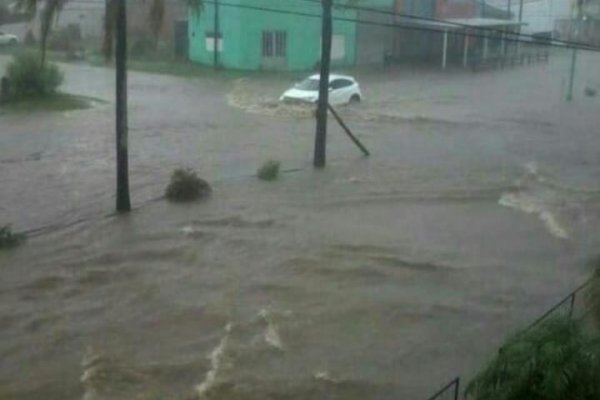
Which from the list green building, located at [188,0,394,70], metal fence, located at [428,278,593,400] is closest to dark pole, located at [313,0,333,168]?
metal fence, located at [428,278,593,400]

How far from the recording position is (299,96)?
107 ft

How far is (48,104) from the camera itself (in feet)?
103

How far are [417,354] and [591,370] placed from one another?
18.0ft

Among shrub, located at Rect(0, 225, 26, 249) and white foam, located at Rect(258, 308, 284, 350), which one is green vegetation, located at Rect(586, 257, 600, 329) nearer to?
white foam, located at Rect(258, 308, 284, 350)

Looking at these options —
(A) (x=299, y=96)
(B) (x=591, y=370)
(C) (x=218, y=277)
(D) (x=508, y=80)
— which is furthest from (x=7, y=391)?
(D) (x=508, y=80)

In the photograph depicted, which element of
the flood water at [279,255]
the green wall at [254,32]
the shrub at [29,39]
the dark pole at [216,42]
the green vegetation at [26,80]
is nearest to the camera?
the flood water at [279,255]

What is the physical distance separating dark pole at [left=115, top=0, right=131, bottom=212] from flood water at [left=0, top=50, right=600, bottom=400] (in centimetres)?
48

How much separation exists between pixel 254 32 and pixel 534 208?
24.1m

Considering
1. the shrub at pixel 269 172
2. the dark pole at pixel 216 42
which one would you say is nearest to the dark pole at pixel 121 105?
the shrub at pixel 269 172

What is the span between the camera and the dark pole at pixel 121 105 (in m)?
17.5

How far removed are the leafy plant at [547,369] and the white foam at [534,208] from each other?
11557 mm

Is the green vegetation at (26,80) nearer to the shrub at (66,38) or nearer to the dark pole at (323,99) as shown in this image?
the dark pole at (323,99)

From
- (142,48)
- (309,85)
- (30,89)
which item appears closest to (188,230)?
(30,89)

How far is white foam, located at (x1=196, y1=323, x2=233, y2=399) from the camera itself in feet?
37.0
